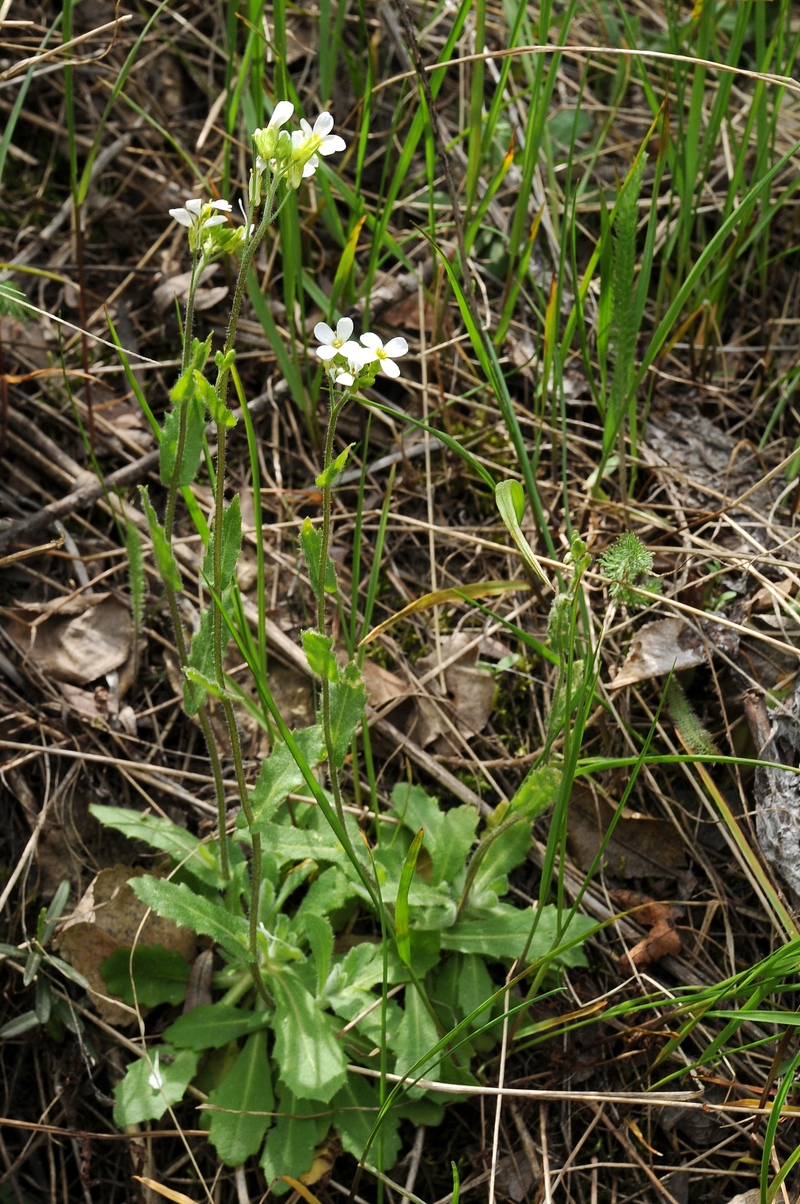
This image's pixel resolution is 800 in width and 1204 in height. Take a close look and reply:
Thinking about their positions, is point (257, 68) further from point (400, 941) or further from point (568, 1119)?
point (568, 1119)

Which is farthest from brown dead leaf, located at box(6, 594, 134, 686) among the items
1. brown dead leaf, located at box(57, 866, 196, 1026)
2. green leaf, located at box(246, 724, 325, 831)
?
green leaf, located at box(246, 724, 325, 831)

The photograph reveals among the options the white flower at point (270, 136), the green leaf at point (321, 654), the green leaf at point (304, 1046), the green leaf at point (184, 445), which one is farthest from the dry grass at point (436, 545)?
the white flower at point (270, 136)

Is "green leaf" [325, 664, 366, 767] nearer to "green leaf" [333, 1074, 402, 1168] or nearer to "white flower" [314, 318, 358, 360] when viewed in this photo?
"white flower" [314, 318, 358, 360]

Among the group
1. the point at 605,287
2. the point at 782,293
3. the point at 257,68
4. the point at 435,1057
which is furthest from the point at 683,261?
the point at 435,1057

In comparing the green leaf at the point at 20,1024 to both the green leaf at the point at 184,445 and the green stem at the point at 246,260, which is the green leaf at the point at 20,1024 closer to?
the green leaf at the point at 184,445

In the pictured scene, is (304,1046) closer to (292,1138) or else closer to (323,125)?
(292,1138)

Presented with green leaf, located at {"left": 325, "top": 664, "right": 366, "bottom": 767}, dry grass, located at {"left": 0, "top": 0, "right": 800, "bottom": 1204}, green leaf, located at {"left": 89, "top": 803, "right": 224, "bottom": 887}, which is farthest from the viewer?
green leaf, located at {"left": 89, "top": 803, "right": 224, "bottom": 887}
